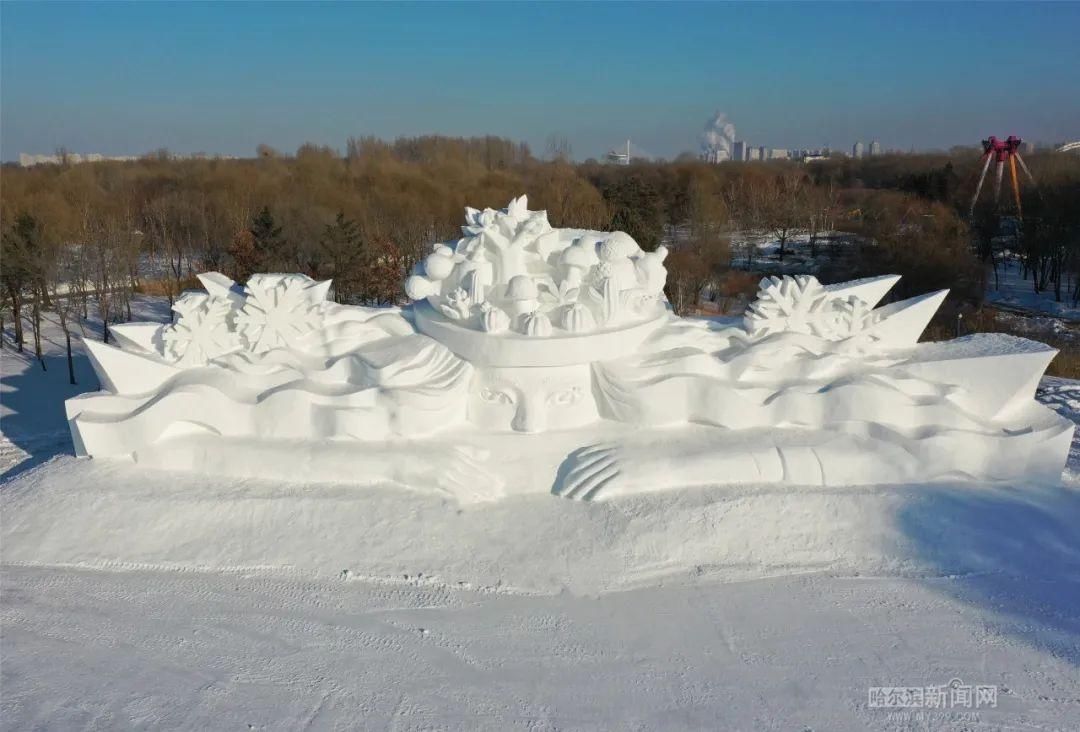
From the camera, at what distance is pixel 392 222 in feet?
89.0

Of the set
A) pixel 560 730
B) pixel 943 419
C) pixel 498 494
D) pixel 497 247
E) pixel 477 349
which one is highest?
pixel 497 247

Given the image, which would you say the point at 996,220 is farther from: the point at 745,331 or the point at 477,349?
the point at 477,349

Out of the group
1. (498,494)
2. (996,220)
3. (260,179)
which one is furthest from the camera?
(260,179)

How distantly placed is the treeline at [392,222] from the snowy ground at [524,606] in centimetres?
938

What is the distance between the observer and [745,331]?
947cm

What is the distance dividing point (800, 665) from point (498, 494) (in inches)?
133

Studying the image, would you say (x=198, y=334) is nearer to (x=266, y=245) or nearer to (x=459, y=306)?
(x=459, y=306)

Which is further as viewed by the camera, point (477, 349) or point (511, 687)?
point (477, 349)

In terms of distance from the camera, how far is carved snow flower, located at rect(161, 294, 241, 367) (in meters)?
8.89

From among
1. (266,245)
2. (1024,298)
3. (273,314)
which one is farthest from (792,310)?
(1024,298)

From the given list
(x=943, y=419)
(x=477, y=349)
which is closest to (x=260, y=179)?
(x=477, y=349)

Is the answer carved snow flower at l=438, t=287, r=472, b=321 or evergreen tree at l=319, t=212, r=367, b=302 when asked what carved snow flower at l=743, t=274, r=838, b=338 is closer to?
carved snow flower at l=438, t=287, r=472, b=321

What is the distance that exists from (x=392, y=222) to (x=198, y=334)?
18.8 meters

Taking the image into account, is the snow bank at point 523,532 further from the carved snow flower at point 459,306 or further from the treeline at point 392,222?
the treeline at point 392,222
